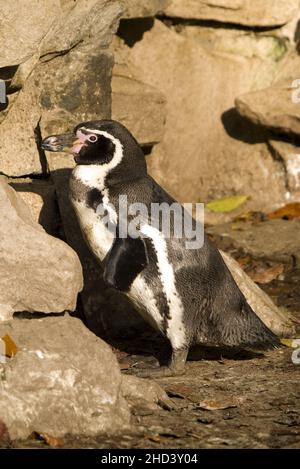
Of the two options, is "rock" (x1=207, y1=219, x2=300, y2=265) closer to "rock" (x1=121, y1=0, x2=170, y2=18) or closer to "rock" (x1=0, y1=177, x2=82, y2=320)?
"rock" (x1=121, y1=0, x2=170, y2=18)

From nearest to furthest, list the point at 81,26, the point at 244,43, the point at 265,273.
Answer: the point at 81,26
the point at 265,273
the point at 244,43

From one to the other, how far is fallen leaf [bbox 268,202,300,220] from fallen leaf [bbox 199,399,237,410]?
10.9 feet

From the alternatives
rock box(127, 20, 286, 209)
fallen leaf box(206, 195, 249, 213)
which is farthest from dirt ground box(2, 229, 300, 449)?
rock box(127, 20, 286, 209)

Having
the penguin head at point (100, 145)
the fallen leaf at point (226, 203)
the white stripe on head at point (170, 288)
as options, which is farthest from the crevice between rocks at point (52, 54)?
the fallen leaf at point (226, 203)

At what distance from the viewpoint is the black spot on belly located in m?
5.84

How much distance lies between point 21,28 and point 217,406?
2453mm

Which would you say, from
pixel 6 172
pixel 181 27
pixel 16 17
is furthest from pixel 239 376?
pixel 181 27

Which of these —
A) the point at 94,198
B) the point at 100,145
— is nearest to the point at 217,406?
the point at 94,198

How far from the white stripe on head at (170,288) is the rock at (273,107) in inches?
107

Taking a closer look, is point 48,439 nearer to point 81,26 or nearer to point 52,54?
point 52,54

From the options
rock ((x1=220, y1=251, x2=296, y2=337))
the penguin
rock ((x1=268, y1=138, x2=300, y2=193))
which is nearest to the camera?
the penguin

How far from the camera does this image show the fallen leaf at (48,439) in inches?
176

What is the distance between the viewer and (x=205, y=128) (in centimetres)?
855
